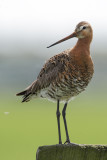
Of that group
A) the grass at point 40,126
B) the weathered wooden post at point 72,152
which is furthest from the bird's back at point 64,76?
the grass at point 40,126

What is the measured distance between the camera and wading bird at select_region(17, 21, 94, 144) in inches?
287

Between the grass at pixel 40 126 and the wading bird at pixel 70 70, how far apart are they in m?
5.19

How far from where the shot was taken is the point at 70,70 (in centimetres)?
728

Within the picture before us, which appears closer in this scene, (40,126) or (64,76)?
(64,76)

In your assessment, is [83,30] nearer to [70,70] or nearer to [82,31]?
[82,31]

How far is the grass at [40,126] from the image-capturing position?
14461 millimetres

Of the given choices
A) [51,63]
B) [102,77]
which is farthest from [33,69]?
[51,63]

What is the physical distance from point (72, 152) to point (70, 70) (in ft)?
9.03

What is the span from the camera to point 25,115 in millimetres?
22531

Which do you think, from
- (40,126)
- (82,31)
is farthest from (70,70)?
(40,126)

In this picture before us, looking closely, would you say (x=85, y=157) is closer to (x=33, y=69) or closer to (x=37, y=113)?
(x=37, y=113)

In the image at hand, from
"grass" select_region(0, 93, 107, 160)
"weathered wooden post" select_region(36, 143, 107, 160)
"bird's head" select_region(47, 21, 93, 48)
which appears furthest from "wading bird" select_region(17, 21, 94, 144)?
"grass" select_region(0, 93, 107, 160)

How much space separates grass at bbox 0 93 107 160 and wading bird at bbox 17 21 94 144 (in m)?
5.19

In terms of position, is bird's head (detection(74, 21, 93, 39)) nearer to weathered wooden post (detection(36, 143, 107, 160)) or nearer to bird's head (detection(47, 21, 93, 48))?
bird's head (detection(47, 21, 93, 48))
